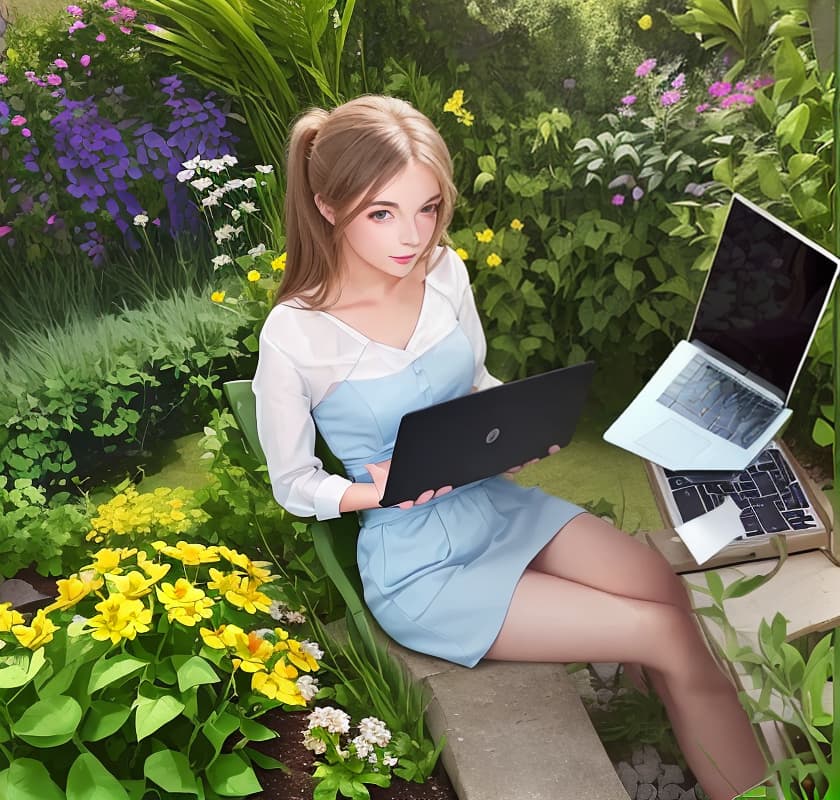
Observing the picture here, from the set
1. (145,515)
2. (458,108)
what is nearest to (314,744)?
(145,515)

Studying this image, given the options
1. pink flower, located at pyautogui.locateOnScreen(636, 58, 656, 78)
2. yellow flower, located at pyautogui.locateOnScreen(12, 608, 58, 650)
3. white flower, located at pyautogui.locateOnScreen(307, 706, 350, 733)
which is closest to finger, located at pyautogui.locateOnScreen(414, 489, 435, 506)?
white flower, located at pyautogui.locateOnScreen(307, 706, 350, 733)

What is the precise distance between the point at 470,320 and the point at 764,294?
533 millimetres

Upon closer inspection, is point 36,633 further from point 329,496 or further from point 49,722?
point 329,496

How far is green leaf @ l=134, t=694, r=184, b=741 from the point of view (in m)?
1.69

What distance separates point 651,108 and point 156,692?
1741 millimetres

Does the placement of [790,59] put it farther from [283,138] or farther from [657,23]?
[283,138]

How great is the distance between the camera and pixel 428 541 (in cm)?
195

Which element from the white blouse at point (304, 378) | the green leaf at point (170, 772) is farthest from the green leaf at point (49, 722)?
the white blouse at point (304, 378)

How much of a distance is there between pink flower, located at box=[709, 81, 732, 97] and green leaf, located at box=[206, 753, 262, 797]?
178cm

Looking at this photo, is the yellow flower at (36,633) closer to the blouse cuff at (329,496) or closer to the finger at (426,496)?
the blouse cuff at (329,496)

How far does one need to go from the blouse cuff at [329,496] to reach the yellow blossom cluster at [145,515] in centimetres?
70

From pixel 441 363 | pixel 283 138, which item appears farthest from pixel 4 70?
pixel 441 363

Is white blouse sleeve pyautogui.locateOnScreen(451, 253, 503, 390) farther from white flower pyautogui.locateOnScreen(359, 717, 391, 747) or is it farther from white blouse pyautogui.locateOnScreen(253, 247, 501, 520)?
white flower pyautogui.locateOnScreen(359, 717, 391, 747)

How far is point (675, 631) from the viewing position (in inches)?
72.7
